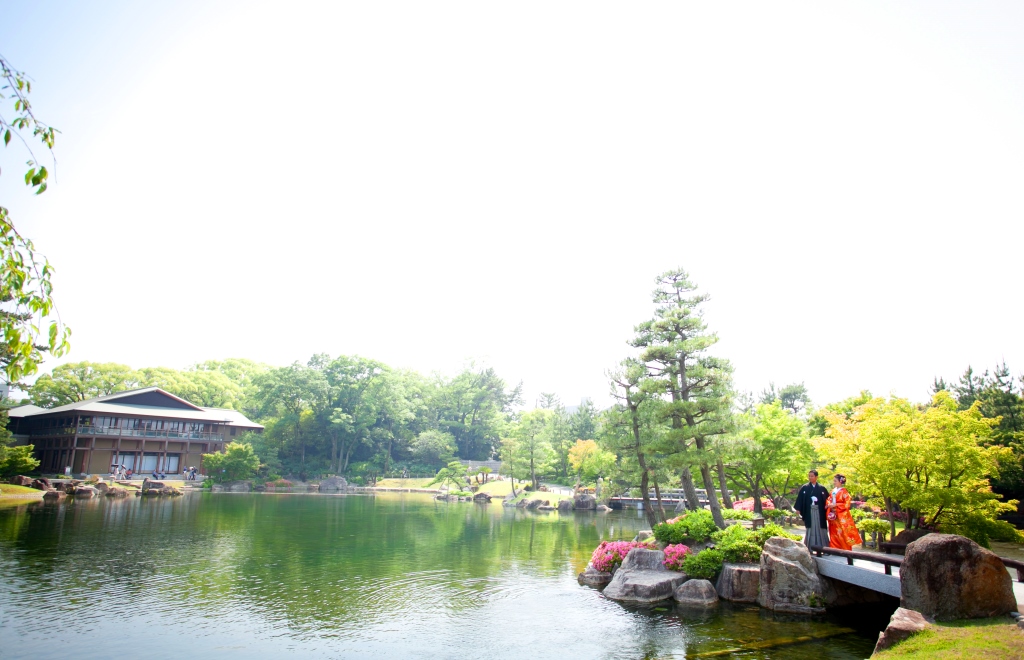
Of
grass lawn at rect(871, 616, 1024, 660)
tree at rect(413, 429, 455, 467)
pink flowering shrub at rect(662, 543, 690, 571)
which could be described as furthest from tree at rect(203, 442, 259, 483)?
grass lawn at rect(871, 616, 1024, 660)

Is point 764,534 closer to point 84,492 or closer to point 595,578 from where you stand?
point 595,578

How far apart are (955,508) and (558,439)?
44158 millimetres

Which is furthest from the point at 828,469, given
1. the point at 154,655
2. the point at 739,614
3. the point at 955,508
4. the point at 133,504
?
the point at 133,504

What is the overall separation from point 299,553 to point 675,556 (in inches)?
517

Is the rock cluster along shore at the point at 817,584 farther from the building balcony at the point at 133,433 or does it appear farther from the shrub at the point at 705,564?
the building balcony at the point at 133,433

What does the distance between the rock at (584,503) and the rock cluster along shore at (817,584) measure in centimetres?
2540

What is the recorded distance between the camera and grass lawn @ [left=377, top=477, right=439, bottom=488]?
59.9 m

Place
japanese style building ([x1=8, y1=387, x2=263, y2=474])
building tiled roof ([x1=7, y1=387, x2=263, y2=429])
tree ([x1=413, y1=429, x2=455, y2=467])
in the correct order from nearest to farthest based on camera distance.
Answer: japanese style building ([x1=8, y1=387, x2=263, y2=474]), building tiled roof ([x1=7, y1=387, x2=263, y2=429]), tree ([x1=413, y1=429, x2=455, y2=467])

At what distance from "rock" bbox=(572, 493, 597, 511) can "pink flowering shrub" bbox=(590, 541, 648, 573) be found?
24.6 m

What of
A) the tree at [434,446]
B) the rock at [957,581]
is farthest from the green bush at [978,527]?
the tree at [434,446]

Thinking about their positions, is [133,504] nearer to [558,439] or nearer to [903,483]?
[558,439]

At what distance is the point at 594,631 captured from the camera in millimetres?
12727

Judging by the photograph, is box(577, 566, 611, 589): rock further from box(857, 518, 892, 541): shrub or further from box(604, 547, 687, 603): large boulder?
box(857, 518, 892, 541): shrub

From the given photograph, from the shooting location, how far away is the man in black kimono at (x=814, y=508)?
14.0 m
